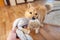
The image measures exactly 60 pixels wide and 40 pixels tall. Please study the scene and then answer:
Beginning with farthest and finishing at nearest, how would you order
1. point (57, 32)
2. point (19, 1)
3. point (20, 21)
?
1. point (19, 1)
2. point (57, 32)
3. point (20, 21)

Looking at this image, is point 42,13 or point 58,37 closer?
point 58,37

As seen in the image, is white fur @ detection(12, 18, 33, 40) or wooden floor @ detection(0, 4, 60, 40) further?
wooden floor @ detection(0, 4, 60, 40)

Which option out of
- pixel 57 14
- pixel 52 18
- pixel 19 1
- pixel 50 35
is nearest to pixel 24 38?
pixel 50 35

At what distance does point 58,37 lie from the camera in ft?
5.32

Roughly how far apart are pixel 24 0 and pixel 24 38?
5.59 ft

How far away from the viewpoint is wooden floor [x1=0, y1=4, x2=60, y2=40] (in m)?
1.66

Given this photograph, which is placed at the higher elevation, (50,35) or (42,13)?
(42,13)

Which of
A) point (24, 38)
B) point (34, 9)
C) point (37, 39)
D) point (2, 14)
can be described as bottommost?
point (37, 39)

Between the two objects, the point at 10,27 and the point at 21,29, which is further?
the point at 10,27

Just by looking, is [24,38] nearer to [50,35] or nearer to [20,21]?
[20,21]

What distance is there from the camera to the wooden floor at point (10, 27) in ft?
5.43

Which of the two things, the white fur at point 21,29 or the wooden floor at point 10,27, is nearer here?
the white fur at point 21,29

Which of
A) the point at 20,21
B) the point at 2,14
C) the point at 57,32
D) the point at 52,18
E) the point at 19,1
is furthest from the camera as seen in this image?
the point at 19,1

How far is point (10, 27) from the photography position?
75.1 inches
